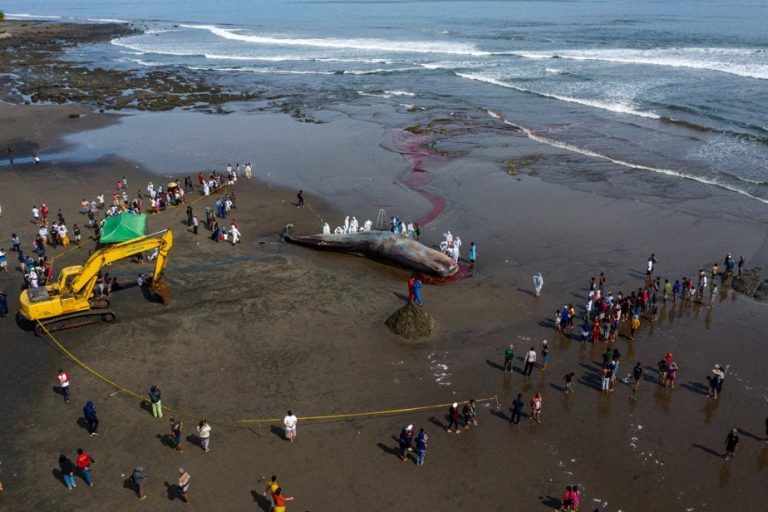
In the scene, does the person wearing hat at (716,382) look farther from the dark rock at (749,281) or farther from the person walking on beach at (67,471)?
the person walking on beach at (67,471)

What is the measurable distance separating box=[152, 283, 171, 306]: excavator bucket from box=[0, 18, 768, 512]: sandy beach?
0.63 m

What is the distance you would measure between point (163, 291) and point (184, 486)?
502 inches

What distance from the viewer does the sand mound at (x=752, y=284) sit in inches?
1126

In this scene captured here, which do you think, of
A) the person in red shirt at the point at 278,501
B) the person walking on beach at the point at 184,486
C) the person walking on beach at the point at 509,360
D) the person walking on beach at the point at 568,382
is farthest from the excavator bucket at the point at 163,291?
the person walking on beach at the point at 568,382

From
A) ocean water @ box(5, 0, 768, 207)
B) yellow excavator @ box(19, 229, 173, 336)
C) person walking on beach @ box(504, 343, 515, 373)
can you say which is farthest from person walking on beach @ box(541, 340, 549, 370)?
ocean water @ box(5, 0, 768, 207)

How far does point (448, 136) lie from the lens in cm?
5850

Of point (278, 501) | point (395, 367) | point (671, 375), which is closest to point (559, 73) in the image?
point (671, 375)

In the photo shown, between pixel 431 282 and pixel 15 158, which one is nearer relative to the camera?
pixel 431 282

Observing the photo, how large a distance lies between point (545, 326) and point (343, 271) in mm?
10625

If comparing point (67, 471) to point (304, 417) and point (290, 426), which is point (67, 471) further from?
point (304, 417)

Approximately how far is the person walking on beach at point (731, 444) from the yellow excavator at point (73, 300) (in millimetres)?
23161

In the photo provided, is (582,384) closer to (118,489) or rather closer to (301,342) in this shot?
(301,342)

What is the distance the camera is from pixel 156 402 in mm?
19578

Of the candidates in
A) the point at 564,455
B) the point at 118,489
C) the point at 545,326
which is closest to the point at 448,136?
the point at 545,326
